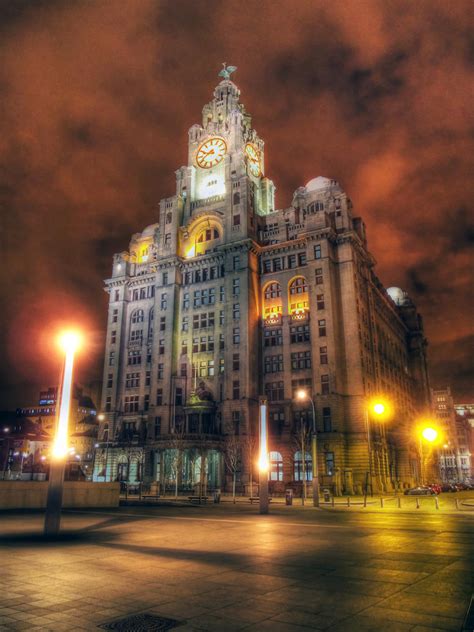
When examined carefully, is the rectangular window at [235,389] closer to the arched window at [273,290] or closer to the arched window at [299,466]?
the arched window at [299,466]

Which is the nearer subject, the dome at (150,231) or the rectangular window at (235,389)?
the rectangular window at (235,389)

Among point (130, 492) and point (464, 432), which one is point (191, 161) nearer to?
point (130, 492)

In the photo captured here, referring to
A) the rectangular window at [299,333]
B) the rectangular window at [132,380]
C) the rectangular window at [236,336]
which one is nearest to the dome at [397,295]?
the rectangular window at [299,333]

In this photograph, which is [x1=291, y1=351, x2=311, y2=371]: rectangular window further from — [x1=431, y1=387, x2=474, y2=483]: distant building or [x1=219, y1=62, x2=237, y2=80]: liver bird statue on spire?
[x1=431, y1=387, x2=474, y2=483]: distant building

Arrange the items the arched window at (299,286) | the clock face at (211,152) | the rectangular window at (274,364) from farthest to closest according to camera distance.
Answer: the clock face at (211,152), the arched window at (299,286), the rectangular window at (274,364)

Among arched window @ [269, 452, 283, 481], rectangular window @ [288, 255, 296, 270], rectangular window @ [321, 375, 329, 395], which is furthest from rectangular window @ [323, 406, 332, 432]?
rectangular window @ [288, 255, 296, 270]

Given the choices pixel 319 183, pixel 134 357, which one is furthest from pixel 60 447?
pixel 319 183

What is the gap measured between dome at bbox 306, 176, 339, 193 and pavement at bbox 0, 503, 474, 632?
248ft

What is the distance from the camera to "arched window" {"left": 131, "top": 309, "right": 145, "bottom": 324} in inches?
3656

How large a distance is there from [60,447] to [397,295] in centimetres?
12634

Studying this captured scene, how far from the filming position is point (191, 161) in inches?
3969

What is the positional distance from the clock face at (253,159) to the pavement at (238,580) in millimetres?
87141

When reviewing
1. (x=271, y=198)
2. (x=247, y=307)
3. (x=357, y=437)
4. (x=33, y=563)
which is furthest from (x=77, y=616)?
(x=271, y=198)

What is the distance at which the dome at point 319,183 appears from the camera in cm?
8662
